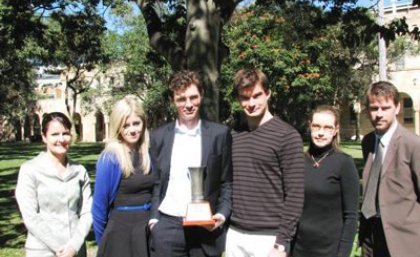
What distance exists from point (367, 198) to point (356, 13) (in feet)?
24.8

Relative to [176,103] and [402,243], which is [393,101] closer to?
[402,243]

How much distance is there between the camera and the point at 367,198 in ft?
13.2

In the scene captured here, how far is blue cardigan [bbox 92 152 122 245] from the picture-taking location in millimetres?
4031

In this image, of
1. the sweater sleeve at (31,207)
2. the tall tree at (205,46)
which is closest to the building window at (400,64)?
the tall tree at (205,46)

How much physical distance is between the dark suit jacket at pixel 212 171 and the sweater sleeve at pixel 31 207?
81cm

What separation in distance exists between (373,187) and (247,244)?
1.00 meters

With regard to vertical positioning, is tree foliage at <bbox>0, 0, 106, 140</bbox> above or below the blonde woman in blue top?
above

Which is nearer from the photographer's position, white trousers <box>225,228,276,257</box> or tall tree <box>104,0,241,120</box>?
white trousers <box>225,228,276,257</box>

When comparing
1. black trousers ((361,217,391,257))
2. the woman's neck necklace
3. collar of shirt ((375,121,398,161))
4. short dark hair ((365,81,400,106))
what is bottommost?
black trousers ((361,217,391,257))

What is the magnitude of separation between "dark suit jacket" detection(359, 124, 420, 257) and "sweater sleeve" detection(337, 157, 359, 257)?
19 cm

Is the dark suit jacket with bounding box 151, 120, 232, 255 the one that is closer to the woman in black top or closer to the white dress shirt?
the white dress shirt

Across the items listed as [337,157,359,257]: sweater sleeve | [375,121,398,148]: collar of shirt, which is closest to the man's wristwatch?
[337,157,359,257]: sweater sleeve

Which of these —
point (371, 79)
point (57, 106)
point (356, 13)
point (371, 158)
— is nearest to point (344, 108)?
point (371, 79)

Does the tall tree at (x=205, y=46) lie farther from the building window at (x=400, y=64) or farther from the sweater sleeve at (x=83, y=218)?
the building window at (x=400, y=64)
